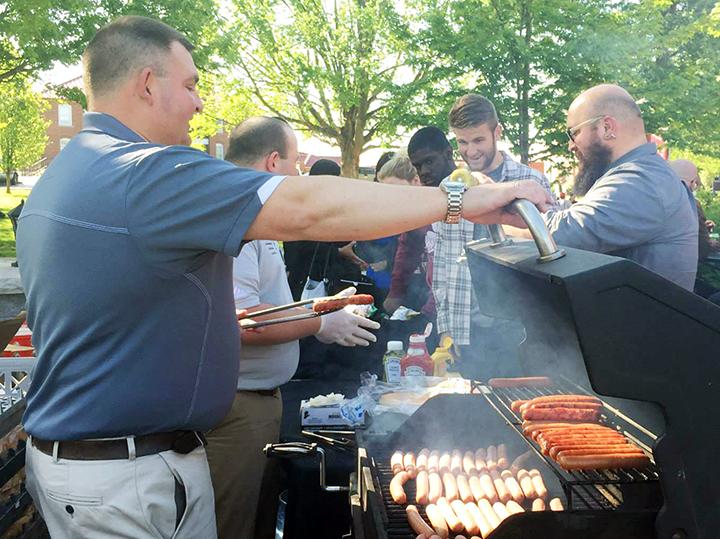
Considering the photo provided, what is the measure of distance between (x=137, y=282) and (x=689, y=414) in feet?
4.53

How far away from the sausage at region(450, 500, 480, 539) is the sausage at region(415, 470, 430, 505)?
0.40ft

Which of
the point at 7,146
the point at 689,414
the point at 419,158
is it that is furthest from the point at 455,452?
the point at 7,146

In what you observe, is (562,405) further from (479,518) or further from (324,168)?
(324,168)

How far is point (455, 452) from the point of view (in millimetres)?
2834

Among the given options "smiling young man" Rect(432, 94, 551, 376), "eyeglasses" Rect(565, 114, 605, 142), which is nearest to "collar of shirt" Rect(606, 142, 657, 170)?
"eyeglasses" Rect(565, 114, 605, 142)

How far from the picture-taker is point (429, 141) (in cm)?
476

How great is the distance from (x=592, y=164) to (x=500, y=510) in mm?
2057

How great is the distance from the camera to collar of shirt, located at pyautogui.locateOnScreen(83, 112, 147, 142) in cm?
190

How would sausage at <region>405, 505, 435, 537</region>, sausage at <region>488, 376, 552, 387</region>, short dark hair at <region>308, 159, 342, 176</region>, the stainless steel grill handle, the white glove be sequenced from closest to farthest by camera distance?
1. the stainless steel grill handle
2. sausage at <region>405, 505, 435, 537</region>
3. sausage at <region>488, 376, 552, 387</region>
4. the white glove
5. short dark hair at <region>308, 159, 342, 176</region>

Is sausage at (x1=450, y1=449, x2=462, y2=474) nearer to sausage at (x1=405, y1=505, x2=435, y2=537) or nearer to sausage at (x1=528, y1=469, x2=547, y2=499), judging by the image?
sausage at (x1=528, y1=469, x2=547, y2=499)

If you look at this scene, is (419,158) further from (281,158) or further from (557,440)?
(557,440)

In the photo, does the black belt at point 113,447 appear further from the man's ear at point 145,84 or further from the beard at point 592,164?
the beard at point 592,164

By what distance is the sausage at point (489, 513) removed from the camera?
2.24 metres

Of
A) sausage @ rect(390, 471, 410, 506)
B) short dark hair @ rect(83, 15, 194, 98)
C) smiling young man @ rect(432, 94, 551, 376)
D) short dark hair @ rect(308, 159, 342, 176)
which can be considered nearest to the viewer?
short dark hair @ rect(83, 15, 194, 98)
